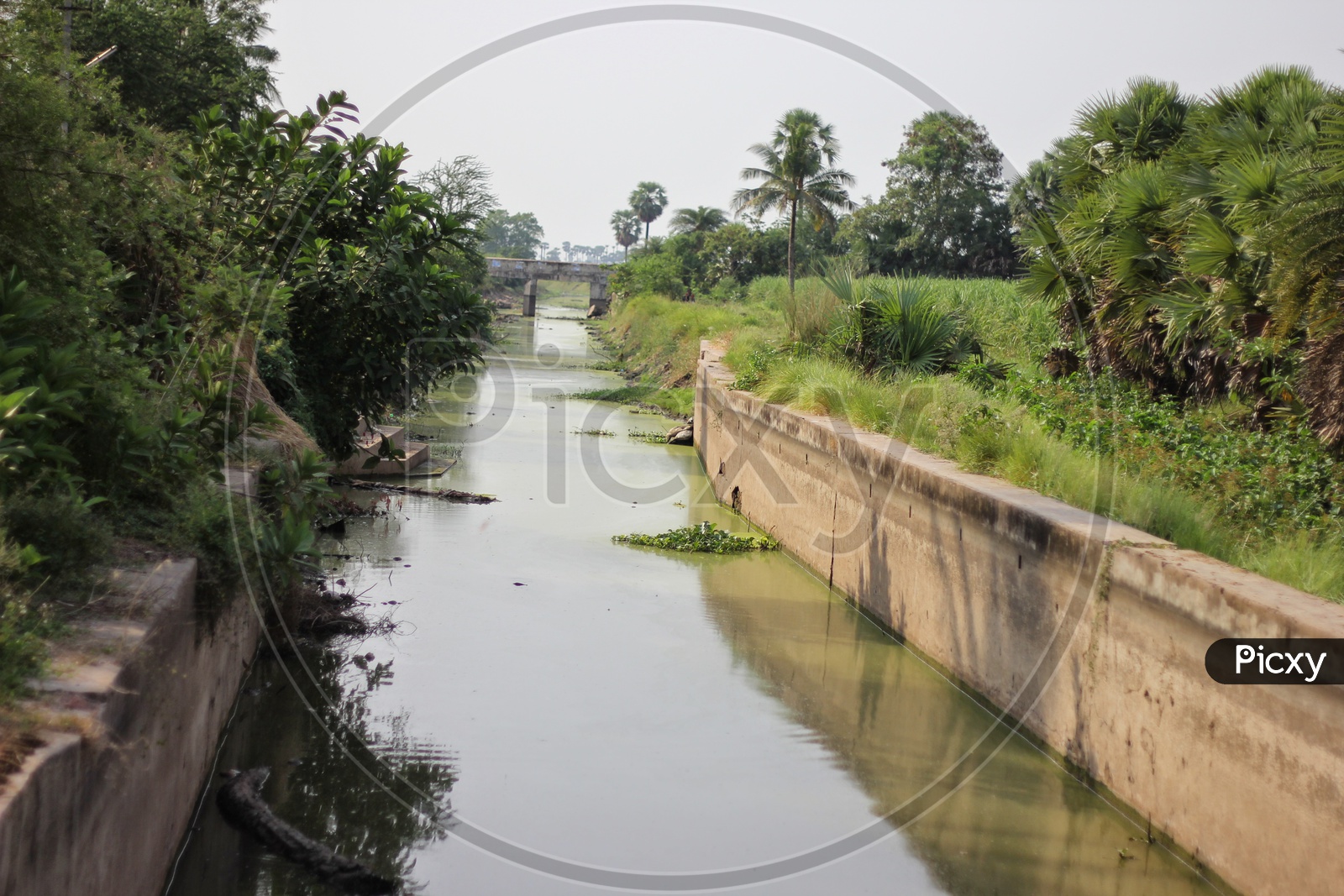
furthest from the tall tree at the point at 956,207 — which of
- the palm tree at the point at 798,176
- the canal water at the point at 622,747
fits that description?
the canal water at the point at 622,747

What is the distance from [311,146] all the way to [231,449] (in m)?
3.80

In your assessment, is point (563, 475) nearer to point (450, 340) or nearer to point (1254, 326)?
point (450, 340)

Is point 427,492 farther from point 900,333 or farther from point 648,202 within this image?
point 648,202

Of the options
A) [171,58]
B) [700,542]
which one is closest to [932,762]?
[700,542]

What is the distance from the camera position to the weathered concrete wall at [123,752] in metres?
2.72

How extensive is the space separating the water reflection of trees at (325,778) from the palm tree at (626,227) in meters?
130

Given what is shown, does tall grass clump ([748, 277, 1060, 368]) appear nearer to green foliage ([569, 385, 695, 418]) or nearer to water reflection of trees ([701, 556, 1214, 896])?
water reflection of trees ([701, 556, 1214, 896])

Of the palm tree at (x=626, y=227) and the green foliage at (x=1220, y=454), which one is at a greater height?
the palm tree at (x=626, y=227)

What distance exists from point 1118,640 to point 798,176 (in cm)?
4139

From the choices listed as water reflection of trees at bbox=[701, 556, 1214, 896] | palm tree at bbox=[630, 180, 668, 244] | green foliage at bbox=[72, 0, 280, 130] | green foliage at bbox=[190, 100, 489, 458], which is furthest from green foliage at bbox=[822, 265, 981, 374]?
palm tree at bbox=[630, 180, 668, 244]

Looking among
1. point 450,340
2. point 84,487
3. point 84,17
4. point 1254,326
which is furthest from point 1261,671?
point 84,17

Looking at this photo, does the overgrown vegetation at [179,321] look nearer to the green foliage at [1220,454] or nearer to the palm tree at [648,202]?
the green foliage at [1220,454]

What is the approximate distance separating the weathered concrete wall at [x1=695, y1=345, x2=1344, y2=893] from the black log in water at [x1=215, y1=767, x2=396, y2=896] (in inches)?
139

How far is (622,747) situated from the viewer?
6.28 meters
